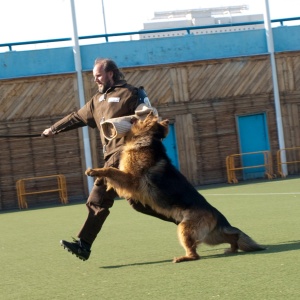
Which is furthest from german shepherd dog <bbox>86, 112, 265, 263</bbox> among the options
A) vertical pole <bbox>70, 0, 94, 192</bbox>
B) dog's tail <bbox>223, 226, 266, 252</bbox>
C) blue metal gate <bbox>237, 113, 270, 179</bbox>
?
blue metal gate <bbox>237, 113, 270, 179</bbox>

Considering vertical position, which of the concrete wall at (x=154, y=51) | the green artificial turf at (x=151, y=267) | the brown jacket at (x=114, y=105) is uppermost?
the concrete wall at (x=154, y=51)

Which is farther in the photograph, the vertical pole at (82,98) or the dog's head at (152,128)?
the vertical pole at (82,98)

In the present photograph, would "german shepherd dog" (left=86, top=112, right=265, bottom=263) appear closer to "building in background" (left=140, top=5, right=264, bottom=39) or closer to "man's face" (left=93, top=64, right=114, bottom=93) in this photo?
"man's face" (left=93, top=64, right=114, bottom=93)

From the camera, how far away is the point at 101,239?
1141 cm

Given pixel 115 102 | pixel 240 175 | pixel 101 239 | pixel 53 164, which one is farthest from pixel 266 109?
pixel 115 102

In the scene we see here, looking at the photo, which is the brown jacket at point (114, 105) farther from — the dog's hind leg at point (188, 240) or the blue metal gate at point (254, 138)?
the blue metal gate at point (254, 138)

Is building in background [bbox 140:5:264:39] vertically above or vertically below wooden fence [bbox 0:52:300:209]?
above

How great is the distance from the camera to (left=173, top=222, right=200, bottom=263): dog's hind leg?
328 inches

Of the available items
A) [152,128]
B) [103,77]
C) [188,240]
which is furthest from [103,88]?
[188,240]

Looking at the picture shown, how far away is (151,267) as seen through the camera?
802cm

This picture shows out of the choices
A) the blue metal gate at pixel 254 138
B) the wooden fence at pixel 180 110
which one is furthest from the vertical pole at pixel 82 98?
the blue metal gate at pixel 254 138

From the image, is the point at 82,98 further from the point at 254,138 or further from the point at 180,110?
the point at 254,138

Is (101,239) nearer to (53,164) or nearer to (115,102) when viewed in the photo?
(115,102)

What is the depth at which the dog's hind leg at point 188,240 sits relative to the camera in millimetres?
8341
